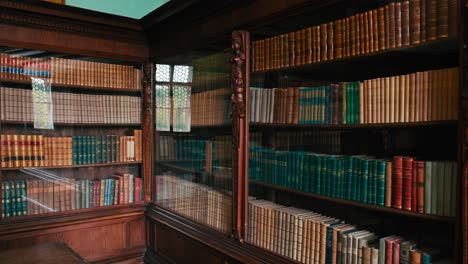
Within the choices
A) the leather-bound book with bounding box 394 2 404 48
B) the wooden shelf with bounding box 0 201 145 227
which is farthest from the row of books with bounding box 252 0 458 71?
the wooden shelf with bounding box 0 201 145 227

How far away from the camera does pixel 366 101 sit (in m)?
1.69

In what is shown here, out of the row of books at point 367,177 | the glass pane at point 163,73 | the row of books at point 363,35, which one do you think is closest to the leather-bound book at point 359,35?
the row of books at point 363,35

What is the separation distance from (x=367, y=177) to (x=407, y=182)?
188 millimetres

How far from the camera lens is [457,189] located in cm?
132

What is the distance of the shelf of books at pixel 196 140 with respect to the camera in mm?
2504

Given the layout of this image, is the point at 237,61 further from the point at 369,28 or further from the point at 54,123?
the point at 54,123

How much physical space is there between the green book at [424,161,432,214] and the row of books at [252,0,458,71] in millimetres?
500

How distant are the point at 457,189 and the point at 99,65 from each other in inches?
111

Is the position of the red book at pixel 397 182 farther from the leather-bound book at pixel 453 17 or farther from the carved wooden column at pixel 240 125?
the carved wooden column at pixel 240 125

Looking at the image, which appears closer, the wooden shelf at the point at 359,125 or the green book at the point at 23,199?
the wooden shelf at the point at 359,125

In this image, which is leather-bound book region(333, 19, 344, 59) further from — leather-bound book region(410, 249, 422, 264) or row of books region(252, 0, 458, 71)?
leather-bound book region(410, 249, 422, 264)

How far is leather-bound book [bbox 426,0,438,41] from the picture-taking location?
1416 mm

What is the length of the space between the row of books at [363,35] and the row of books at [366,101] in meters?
0.14

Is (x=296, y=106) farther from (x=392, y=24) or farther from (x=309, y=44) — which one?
(x=392, y=24)
